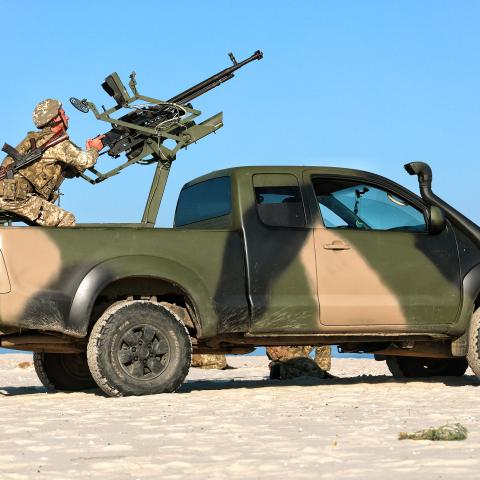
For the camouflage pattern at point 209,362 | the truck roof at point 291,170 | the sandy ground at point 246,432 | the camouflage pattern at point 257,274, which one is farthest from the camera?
the camouflage pattern at point 209,362

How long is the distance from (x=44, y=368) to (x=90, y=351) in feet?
5.45

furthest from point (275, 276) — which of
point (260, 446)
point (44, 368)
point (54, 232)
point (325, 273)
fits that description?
point (260, 446)

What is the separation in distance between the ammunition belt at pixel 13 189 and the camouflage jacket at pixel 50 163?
0.10 meters

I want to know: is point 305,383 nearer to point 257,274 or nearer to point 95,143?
point 257,274

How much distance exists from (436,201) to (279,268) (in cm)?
179

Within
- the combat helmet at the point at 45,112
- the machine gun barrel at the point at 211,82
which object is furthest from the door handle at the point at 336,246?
the machine gun barrel at the point at 211,82

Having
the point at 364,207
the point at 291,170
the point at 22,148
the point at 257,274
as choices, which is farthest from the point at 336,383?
the point at 22,148

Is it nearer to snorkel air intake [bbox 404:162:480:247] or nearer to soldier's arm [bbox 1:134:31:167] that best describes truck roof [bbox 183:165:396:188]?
snorkel air intake [bbox 404:162:480:247]

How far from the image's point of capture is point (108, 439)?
626cm

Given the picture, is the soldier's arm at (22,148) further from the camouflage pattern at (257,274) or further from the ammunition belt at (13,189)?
the camouflage pattern at (257,274)

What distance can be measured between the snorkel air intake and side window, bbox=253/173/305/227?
4.17 ft

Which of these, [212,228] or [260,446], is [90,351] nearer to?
[212,228]

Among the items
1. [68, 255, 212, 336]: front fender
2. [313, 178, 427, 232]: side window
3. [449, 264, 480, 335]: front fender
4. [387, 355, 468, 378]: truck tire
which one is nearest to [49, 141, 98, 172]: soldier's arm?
[68, 255, 212, 336]: front fender

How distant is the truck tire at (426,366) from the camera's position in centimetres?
1074
